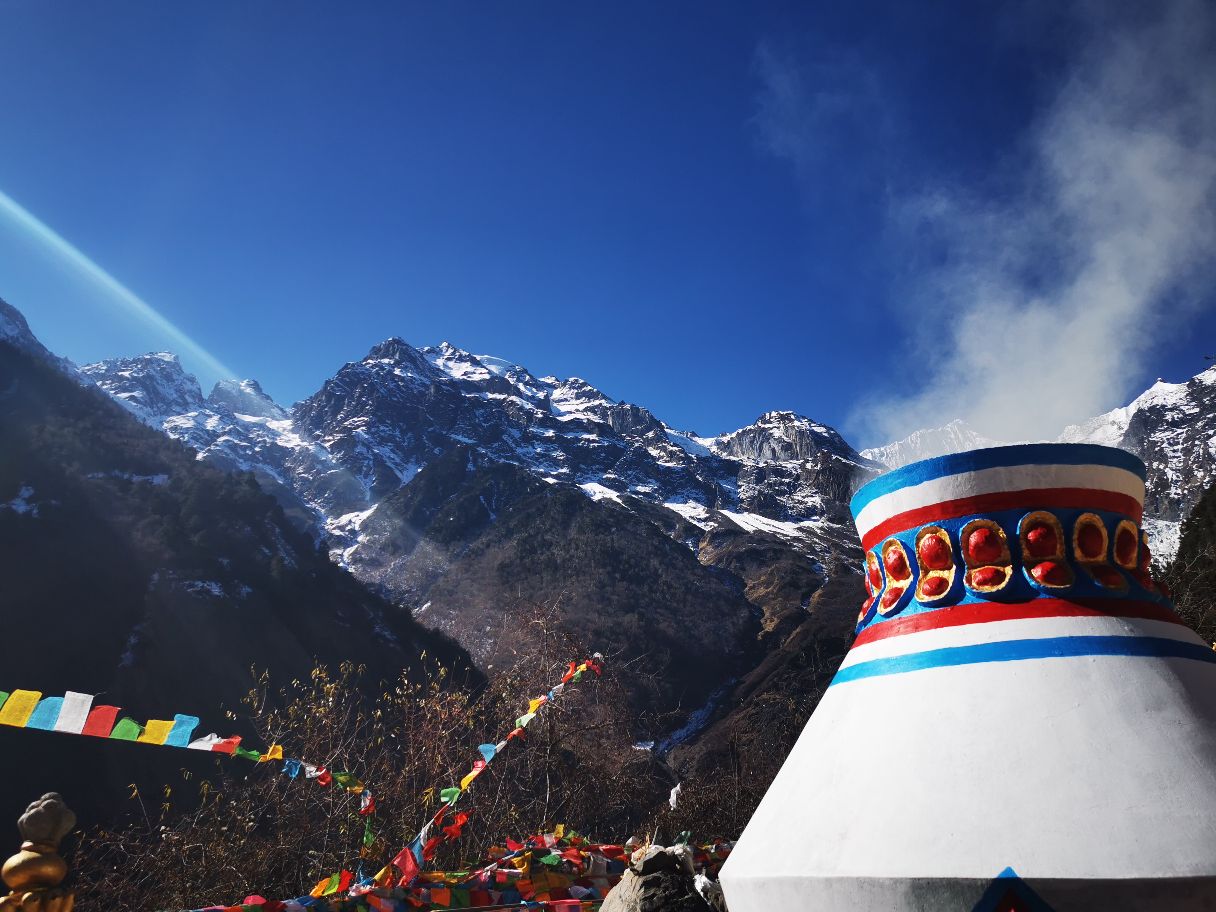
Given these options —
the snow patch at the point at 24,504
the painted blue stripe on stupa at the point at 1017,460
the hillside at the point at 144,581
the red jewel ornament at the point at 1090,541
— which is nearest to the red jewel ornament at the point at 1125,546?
the red jewel ornament at the point at 1090,541

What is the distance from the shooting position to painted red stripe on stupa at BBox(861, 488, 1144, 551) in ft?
11.6

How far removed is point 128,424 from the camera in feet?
211

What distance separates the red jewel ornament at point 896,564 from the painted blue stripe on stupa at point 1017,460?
0.98 feet

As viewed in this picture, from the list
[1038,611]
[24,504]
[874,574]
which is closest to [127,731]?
[874,574]

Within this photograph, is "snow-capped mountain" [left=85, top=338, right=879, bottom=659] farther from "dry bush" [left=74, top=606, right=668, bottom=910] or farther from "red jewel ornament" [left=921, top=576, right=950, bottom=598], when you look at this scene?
"red jewel ornament" [left=921, top=576, right=950, bottom=598]

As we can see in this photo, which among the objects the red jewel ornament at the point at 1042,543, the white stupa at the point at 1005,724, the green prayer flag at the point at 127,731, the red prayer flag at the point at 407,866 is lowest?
the green prayer flag at the point at 127,731

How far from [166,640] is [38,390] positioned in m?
28.0

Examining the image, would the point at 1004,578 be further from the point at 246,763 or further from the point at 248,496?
the point at 248,496

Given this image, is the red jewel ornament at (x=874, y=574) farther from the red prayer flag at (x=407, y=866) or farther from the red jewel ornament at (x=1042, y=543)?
the red prayer flag at (x=407, y=866)

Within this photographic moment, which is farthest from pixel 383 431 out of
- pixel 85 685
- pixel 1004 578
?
pixel 1004 578

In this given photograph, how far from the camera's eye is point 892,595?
150 inches

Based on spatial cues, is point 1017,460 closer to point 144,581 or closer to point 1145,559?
point 1145,559

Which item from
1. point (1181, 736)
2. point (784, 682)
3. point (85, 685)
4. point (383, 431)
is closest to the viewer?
point (1181, 736)

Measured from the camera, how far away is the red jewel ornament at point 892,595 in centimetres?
378
